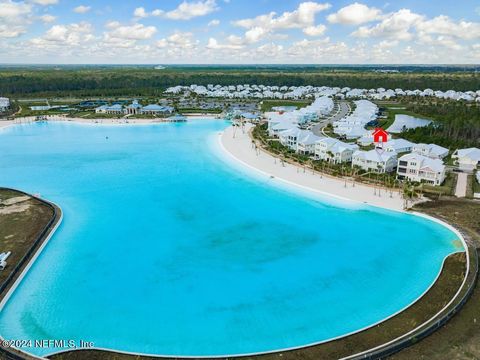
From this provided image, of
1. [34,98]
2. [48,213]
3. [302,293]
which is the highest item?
[34,98]

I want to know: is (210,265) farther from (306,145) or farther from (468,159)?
(468,159)

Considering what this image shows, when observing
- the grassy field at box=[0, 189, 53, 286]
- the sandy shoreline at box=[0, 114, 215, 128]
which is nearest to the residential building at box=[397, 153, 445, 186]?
the grassy field at box=[0, 189, 53, 286]

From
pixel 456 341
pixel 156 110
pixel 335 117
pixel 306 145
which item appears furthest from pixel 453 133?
pixel 156 110

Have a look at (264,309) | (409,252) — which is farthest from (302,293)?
(409,252)

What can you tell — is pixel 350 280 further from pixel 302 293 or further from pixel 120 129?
pixel 120 129

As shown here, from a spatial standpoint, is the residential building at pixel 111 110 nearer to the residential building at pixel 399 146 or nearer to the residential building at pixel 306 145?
the residential building at pixel 306 145
